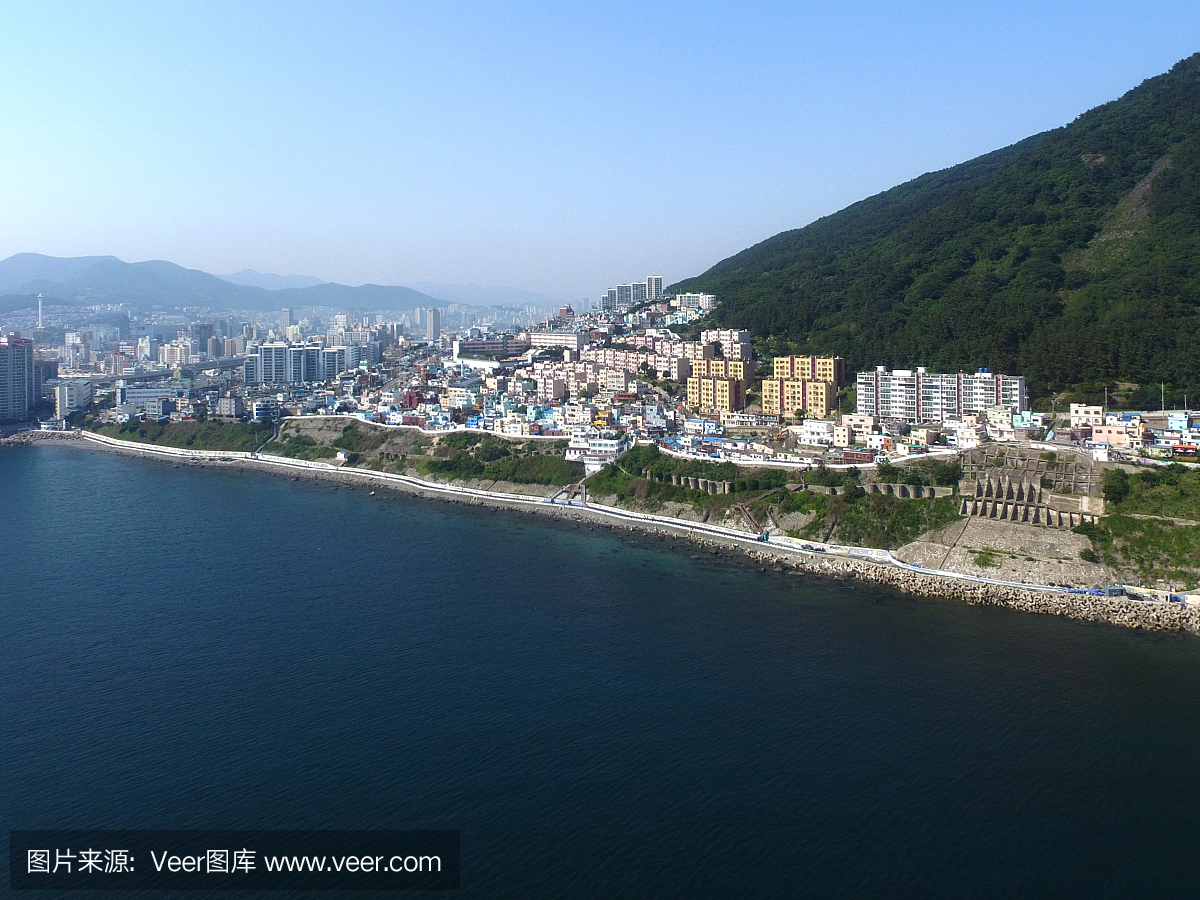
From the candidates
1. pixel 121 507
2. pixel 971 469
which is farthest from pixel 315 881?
pixel 121 507

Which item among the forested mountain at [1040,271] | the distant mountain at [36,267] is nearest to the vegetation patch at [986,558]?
the forested mountain at [1040,271]

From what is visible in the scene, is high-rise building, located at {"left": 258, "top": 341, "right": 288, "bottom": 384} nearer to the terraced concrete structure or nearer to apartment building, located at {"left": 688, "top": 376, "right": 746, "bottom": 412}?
apartment building, located at {"left": 688, "top": 376, "right": 746, "bottom": 412}

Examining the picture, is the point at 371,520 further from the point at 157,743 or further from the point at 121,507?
the point at 157,743

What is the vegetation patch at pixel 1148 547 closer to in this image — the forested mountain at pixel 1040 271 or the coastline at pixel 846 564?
the coastline at pixel 846 564

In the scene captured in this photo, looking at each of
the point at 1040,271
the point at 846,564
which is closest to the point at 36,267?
the point at 1040,271

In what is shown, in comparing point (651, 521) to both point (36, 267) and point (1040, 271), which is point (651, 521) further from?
point (36, 267)
